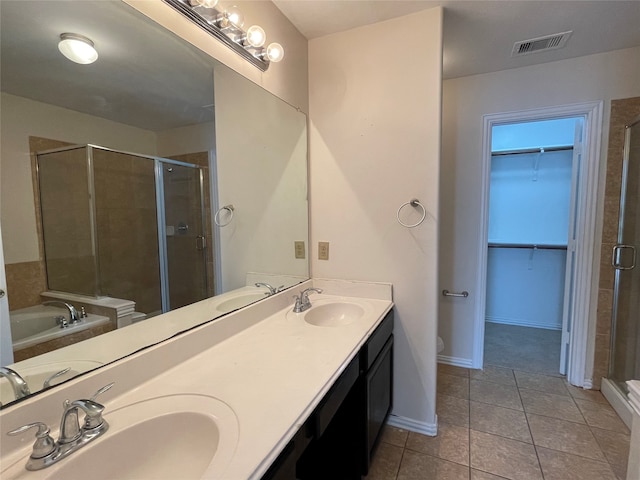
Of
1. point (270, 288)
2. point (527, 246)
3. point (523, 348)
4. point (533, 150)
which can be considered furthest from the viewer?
point (527, 246)

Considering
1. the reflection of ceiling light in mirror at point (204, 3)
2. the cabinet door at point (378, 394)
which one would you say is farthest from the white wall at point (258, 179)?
the cabinet door at point (378, 394)

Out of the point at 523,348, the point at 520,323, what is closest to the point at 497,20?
the point at 523,348

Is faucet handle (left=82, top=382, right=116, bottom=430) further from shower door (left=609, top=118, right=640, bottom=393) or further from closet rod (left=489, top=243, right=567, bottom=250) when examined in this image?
closet rod (left=489, top=243, right=567, bottom=250)

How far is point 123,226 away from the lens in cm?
100

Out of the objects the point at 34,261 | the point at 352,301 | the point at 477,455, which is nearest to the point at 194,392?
the point at 34,261

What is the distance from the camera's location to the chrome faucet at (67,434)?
0.65m

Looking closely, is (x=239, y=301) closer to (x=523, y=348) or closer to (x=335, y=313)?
(x=335, y=313)

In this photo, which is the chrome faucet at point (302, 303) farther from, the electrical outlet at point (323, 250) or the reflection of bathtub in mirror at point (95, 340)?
the reflection of bathtub in mirror at point (95, 340)

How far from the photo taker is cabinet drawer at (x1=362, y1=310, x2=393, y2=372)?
139 cm

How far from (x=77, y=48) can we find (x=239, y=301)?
106 cm

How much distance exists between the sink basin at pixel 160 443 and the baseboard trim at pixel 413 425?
1.48m

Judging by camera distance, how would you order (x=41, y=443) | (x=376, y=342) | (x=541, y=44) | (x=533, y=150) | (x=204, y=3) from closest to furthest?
1. (x=41, y=443)
2. (x=204, y=3)
3. (x=376, y=342)
4. (x=541, y=44)
5. (x=533, y=150)

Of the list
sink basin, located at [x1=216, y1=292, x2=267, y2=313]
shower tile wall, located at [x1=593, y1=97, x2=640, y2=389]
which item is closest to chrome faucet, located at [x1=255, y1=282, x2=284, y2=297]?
sink basin, located at [x1=216, y1=292, x2=267, y2=313]

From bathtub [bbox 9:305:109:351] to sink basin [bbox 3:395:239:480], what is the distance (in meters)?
0.25
